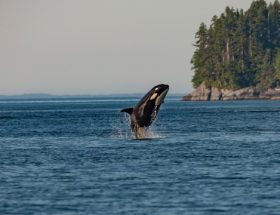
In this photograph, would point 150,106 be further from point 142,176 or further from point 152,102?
point 142,176

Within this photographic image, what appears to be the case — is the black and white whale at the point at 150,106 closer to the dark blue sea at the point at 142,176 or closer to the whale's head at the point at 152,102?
the whale's head at the point at 152,102

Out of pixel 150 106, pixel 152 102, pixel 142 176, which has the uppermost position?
pixel 152 102

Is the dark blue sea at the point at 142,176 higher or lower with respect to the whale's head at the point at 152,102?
lower

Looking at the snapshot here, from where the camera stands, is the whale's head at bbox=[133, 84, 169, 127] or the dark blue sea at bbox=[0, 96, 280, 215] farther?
the whale's head at bbox=[133, 84, 169, 127]

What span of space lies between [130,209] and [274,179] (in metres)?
9.52

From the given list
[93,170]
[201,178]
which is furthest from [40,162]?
[201,178]

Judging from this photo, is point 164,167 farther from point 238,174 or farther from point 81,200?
point 81,200

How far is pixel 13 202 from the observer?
1614 inches

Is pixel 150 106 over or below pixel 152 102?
below

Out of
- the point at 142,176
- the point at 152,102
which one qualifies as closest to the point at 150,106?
the point at 152,102

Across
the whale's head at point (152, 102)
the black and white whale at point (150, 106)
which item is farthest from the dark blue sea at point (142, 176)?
the whale's head at point (152, 102)

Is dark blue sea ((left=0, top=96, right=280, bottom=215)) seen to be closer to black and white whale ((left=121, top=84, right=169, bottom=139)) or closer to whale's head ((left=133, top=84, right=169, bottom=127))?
black and white whale ((left=121, top=84, right=169, bottom=139))

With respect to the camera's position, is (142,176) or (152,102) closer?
(142,176)

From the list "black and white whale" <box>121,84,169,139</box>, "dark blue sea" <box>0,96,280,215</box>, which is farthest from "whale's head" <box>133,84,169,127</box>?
"dark blue sea" <box>0,96,280,215</box>
